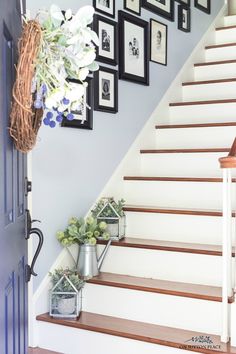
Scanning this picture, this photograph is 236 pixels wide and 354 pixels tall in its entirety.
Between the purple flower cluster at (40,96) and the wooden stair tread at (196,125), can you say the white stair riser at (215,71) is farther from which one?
the purple flower cluster at (40,96)

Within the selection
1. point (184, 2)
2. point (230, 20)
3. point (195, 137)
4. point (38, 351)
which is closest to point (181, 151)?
point (195, 137)

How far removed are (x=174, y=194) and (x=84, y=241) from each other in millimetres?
844

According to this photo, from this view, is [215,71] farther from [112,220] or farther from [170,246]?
[170,246]

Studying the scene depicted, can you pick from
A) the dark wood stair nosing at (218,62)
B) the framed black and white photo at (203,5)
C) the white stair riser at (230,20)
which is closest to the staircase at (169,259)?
the dark wood stair nosing at (218,62)

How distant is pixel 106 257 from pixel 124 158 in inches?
33.8

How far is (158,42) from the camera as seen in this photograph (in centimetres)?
420

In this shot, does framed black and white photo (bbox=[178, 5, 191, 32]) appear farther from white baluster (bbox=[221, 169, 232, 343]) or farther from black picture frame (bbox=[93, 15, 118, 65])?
white baluster (bbox=[221, 169, 232, 343])

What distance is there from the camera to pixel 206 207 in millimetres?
3484

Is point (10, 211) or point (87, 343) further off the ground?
point (10, 211)

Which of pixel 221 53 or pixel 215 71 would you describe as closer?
pixel 215 71

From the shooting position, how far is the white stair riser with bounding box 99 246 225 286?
288cm

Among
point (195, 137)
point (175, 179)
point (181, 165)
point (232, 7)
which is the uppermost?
point (232, 7)

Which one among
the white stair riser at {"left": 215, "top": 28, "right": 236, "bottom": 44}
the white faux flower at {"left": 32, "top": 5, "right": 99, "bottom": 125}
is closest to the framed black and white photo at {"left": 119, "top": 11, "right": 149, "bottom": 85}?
the white stair riser at {"left": 215, "top": 28, "right": 236, "bottom": 44}

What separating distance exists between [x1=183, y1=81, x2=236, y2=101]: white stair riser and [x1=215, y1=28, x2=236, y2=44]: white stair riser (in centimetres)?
84
